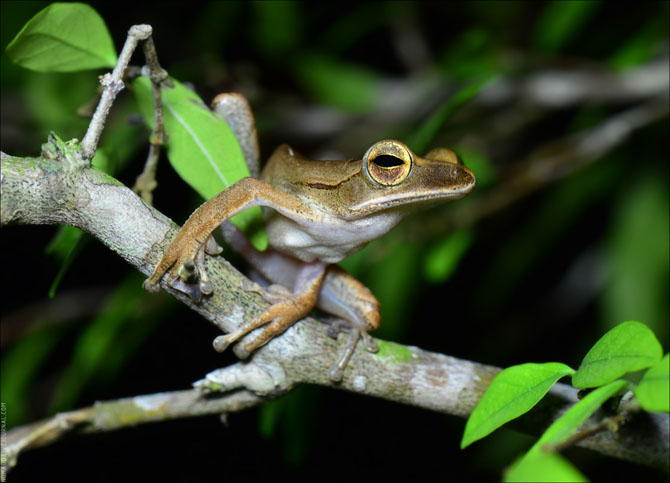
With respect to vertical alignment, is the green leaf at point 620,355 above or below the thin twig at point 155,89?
below

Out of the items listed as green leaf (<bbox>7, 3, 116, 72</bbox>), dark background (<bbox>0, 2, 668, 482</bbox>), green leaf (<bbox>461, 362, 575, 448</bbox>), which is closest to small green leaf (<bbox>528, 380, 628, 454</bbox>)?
green leaf (<bbox>461, 362, 575, 448</bbox>)

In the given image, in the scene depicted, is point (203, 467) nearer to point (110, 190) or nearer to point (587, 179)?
point (110, 190)

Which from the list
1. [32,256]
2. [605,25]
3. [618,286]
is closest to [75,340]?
[32,256]

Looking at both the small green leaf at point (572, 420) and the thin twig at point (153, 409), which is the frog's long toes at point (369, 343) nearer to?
the thin twig at point (153, 409)

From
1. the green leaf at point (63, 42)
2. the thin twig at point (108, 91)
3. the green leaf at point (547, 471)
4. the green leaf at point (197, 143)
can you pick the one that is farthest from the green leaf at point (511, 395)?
the green leaf at point (63, 42)

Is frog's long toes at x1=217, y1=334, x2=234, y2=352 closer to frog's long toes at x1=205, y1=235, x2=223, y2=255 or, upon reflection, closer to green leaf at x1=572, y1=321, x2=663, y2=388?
frog's long toes at x1=205, y1=235, x2=223, y2=255

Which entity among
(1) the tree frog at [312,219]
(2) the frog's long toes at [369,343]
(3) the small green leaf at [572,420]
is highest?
(1) the tree frog at [312,219]

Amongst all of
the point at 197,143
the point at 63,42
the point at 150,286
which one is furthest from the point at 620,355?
the point at 63,42
